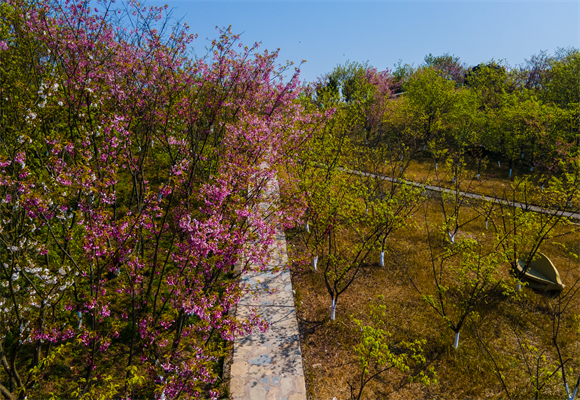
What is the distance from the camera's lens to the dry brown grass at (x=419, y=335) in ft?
21.7

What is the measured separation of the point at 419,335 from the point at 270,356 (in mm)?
4148

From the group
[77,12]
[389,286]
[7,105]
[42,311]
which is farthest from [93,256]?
[389,286]

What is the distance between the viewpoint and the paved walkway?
615cm

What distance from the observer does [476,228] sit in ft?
49.3

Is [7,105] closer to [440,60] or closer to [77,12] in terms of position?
[77,12]

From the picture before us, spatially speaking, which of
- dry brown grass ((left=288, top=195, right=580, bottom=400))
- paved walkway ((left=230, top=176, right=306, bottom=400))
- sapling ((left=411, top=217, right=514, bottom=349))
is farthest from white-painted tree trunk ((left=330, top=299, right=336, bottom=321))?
sapling ((left=411, top=217, right=514, bottom=349))

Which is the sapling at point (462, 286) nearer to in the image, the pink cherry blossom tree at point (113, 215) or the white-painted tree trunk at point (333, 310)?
the white-painted tree trunk at point (333, 310)

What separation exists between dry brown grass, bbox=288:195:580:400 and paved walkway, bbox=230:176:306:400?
295 millimetres

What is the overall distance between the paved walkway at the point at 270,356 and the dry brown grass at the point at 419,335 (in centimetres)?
29

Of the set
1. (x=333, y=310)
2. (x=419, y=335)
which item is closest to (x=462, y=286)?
(x=419, y=335)

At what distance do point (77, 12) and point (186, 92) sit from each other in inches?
120

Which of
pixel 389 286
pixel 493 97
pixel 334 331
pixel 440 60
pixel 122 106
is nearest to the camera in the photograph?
pixel 334 331

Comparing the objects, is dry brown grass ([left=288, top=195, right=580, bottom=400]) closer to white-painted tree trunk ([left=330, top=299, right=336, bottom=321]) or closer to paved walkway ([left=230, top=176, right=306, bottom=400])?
white-painted tree trunk ([left=330, top=299, right=336, bottom=321])

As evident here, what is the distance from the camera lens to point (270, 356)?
698cm
